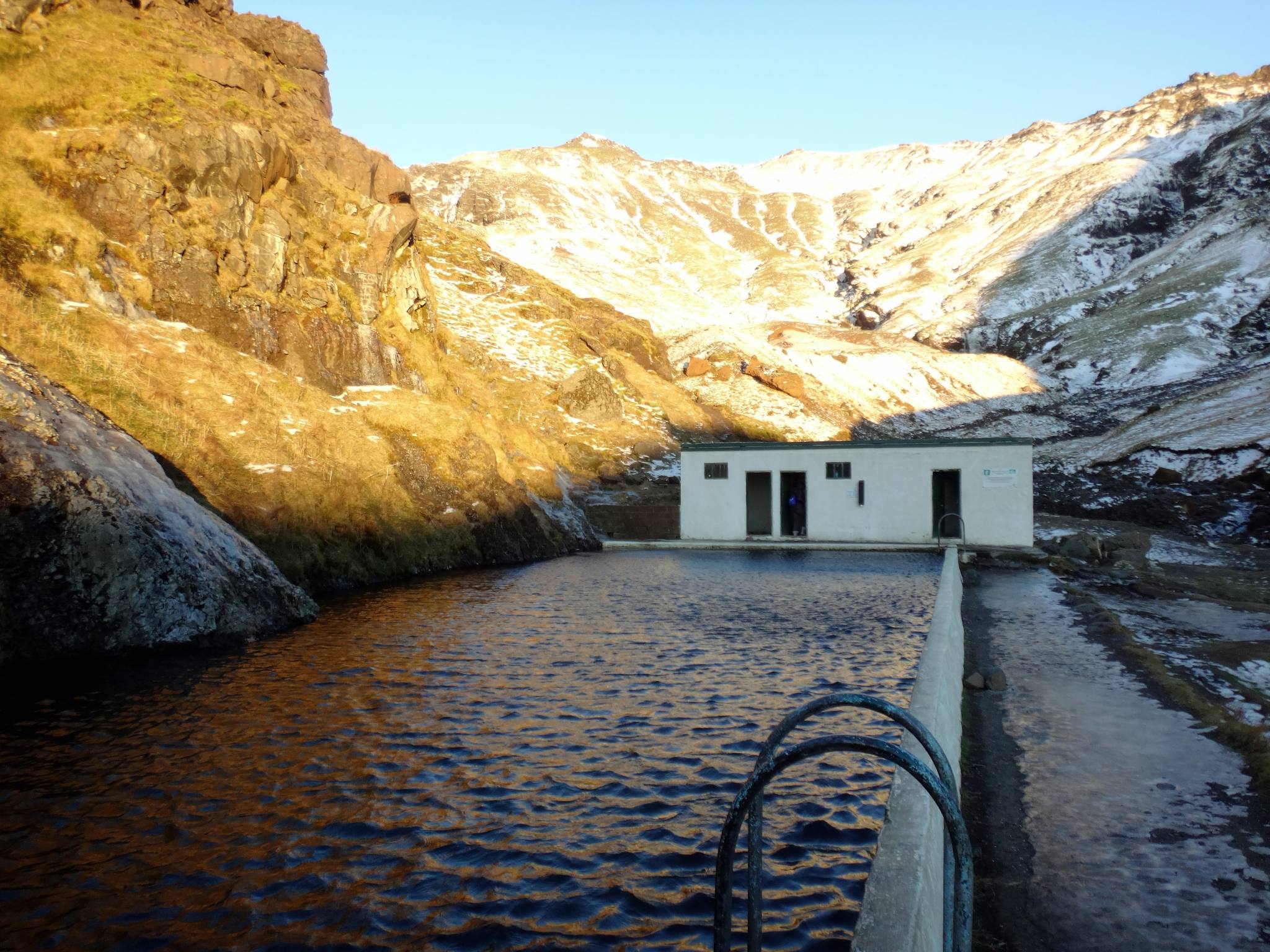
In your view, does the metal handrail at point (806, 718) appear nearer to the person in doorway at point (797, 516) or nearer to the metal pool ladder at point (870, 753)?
the metal pool ladder at point (870, 753)

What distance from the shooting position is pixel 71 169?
24062 millimetres

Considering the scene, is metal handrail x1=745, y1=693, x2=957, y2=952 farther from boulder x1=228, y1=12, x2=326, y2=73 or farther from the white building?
boulder x1=228, y1=12, x2=326, y2=73

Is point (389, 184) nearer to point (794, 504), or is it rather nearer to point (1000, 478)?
point (794, 504)

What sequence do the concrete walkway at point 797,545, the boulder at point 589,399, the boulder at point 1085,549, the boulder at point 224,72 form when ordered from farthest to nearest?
1. the boulder at point 589,399
2. the boulder at point 224,72
3. the concrete walkway at point 797,545
4. the boulder at point 1085,549

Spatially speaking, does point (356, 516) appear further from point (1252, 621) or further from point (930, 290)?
point (930, 290)

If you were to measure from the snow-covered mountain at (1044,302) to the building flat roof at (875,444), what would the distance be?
13.8 metres

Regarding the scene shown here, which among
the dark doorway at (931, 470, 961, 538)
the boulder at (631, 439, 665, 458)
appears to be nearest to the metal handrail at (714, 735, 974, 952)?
the dark doorway at (931, 470, 961, 538)

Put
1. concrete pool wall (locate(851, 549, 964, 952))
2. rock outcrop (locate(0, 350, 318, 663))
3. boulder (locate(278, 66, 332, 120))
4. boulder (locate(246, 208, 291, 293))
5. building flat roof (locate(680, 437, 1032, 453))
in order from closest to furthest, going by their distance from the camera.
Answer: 1. concrete pool wall (locate(851, 549, 964, 952))
2. rock outcrop (locate(0, 350, 318, 663))
3. boulder (locate(246, 208, 291, 293))
4. building flat roof (locate(680, 437, 1032, 453))
5. boulder (locate(278, 66, 332, 120))

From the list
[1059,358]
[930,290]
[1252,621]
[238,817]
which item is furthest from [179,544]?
[930,290]

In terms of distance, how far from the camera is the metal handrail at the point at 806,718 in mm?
3779

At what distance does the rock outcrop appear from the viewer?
37.0ft

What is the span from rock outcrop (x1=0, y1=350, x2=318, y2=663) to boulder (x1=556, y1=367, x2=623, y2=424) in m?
39.0

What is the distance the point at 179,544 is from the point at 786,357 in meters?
69.6

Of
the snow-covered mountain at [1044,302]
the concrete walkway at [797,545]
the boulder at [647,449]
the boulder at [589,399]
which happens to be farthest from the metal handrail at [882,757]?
the boulder at [589,399]
